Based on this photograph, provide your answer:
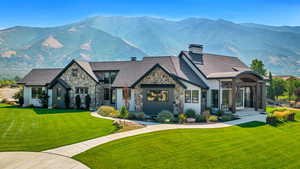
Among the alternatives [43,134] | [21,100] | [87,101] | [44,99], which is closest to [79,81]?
[87,101]

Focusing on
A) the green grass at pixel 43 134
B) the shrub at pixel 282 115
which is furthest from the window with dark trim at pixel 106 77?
→ the shrub at pixel 282 115

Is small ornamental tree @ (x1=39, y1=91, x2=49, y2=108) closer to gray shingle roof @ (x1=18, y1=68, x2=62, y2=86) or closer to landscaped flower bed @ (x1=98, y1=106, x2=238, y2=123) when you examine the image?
gray shingle roof @ (x1=18, y1=68, x2=62, y2=86)

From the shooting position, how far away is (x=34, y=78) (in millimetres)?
33875

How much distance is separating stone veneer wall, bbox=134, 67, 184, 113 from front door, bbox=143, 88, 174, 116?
18.6 inches

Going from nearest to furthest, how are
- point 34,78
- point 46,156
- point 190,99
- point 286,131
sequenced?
point 46,156 < point 286,131 < point 190,99 < point 34,78

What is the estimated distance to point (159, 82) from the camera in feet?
78.7

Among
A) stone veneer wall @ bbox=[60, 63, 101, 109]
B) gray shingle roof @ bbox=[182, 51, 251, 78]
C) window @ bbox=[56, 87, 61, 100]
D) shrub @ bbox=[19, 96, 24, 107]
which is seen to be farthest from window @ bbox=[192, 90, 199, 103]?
shrub @ bbox=[19, 96, 24, 107]

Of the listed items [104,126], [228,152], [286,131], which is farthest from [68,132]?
[286,131]

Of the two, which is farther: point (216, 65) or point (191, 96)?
point (216, 65)

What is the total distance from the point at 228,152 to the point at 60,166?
7212 millimetres

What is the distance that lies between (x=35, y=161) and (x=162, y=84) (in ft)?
51.0

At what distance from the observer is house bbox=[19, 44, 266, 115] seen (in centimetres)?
2327

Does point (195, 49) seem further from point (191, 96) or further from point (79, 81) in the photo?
point (79, 81)

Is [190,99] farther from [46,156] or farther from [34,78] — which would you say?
[34,78]
